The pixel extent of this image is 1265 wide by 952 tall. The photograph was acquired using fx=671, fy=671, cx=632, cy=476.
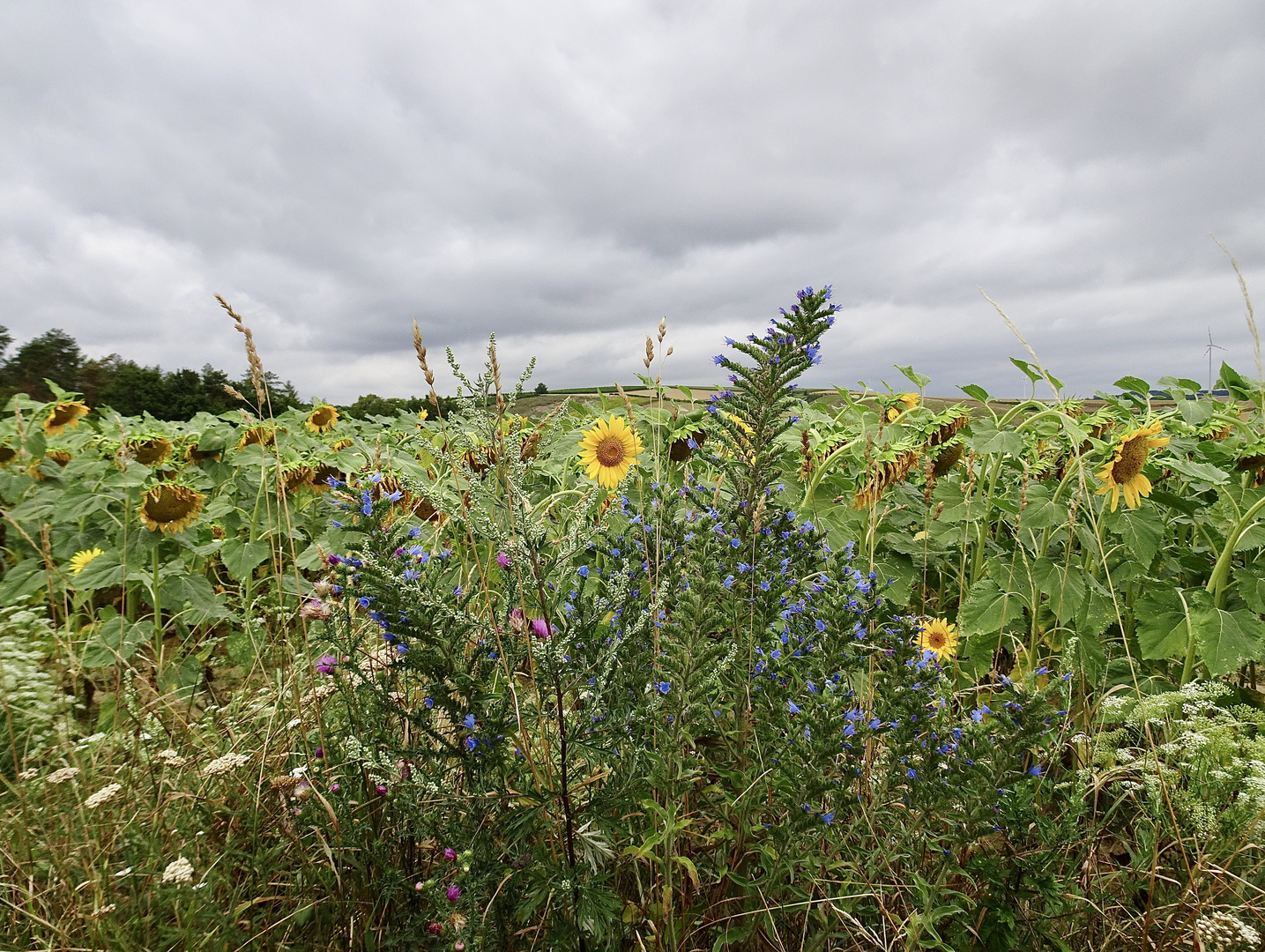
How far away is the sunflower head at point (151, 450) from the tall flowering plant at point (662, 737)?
370 cm

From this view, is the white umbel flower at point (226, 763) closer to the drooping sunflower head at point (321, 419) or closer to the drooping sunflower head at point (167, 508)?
the drooping sunflower head at point (167, 508)

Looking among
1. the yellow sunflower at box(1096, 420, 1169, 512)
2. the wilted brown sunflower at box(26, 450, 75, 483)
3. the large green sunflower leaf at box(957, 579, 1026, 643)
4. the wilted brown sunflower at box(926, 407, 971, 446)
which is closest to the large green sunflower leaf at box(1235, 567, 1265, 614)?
the yellow sunflower at box(1096, 420, 1169, 512)

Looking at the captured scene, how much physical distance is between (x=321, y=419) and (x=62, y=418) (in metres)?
2.20

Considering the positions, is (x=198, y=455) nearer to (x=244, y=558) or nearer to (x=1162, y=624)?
(x=244, y=558)

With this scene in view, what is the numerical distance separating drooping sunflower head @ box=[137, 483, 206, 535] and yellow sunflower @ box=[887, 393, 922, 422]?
4.40 meters

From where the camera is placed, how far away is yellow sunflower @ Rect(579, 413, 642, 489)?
13.6 feet

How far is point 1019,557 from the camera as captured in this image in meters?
3.44

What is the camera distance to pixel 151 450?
191 inches

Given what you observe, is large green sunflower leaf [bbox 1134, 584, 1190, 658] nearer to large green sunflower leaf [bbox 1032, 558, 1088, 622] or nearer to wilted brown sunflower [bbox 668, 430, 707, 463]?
large green sunflower leaf [bbox 1032, 558, 1088, 622]

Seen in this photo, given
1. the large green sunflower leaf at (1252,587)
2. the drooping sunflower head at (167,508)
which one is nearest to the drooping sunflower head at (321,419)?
the drooping sunflower head at (167,508)

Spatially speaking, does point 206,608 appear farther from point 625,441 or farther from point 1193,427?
point 1193,427

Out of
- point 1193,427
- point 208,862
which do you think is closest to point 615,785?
point 208,862

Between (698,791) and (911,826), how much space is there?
0.59 metres

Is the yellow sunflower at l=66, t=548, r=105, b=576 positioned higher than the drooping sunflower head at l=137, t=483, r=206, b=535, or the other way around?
the drooping sunflower head at l=137, t=483, r=206, b=535
